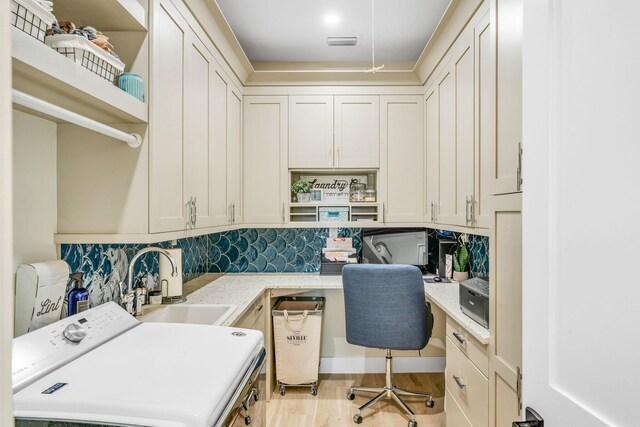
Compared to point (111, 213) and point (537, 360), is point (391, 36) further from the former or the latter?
point (537, 360)

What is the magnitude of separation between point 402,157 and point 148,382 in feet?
8.68

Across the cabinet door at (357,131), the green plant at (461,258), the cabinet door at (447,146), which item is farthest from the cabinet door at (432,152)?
the cabinet door at (357,131)

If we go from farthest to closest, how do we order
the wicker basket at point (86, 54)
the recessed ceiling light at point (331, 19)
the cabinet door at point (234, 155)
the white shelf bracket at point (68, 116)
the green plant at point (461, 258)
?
the green plant at point (461, 258)
the cabinet door at point (234, 155)
the recessed ceiling light at point (331, 19)
the wicker basket at point (86, 54)
the white shelf bracket at point (68, 116)

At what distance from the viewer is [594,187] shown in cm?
64

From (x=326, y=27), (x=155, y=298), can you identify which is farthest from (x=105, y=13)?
(x=326, y=27)

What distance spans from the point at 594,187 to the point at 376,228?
2779 millimetres

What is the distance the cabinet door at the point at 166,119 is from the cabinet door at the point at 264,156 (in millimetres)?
1287

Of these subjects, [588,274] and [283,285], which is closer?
[588,274]

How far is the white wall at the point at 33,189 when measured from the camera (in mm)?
1294

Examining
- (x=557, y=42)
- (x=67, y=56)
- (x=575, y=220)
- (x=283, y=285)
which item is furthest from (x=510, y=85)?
(x=283, y=285)

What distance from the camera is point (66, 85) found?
1082mm

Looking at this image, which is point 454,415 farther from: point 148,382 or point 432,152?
point 432,152

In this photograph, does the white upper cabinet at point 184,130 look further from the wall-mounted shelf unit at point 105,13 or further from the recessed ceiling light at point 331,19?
the recessed ceiling light at point 331,19

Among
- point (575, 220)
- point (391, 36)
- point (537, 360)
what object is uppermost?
point (391, 36)
